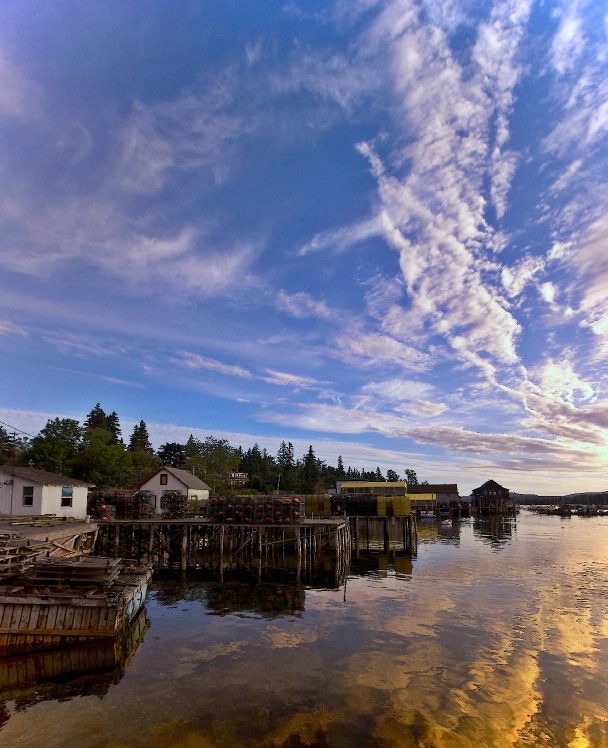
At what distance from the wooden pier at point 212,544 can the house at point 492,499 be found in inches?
4180

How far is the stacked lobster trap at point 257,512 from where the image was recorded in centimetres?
3409

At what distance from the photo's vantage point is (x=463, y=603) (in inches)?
945

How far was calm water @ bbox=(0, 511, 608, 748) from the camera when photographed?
1110 centimetres

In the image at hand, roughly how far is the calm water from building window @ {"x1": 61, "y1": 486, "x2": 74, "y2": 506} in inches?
675

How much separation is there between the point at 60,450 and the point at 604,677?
2355 inches

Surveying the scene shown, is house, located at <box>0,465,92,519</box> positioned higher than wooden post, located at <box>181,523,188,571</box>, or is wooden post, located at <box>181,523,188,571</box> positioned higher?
house, located at <box>0,465,92,519</box>

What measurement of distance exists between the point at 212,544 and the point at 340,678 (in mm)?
31463

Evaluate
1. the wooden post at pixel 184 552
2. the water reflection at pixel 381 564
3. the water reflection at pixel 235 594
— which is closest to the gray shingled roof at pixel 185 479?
the wooden post at pixel 184 552

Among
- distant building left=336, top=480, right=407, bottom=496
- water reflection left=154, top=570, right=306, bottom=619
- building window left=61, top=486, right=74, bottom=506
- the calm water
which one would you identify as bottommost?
→ water reflection left=154, top=570, right=306, bottom=619

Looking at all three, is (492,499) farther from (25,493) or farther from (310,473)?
(25,493)

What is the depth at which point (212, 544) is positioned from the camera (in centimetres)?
4334

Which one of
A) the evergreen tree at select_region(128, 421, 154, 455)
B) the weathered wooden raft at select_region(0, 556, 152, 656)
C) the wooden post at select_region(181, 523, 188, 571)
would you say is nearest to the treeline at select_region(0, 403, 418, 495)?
the evergreen tree at select_region(128, 421, 154, 455)

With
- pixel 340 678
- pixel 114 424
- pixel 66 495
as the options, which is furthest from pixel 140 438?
pixel 340 678

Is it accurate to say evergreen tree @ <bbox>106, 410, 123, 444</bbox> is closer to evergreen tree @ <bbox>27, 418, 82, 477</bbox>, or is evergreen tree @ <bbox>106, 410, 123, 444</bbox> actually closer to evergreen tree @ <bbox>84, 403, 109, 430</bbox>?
evergreen tree @ <bbox>84, 403, 109, 430</bbox>
